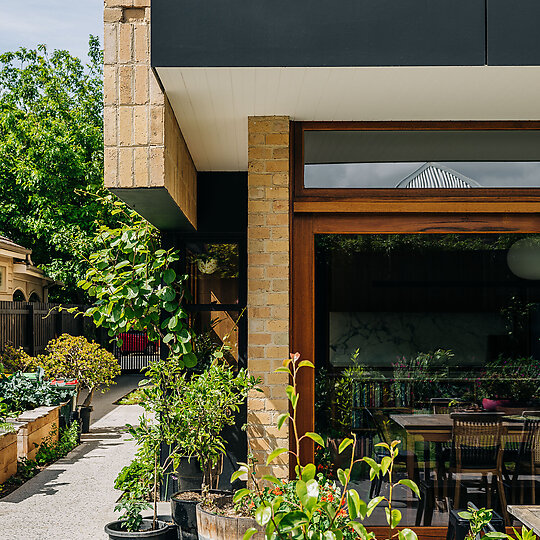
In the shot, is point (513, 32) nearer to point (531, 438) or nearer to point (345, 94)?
point (345, 94)

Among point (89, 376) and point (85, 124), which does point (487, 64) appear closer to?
point (89, 376)

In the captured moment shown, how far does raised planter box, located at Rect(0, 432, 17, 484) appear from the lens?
6938 millimetres

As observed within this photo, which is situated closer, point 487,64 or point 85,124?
point 487,64

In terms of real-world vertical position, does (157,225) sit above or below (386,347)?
above

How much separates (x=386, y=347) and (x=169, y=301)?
150cm

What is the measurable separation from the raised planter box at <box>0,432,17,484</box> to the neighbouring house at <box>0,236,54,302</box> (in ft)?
28.9

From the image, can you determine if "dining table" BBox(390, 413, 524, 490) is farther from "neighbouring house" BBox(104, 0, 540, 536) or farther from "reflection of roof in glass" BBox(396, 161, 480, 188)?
"reflection of roof in glass" BBox(396, 161, 480, 188)

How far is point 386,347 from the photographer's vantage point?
4.64 m

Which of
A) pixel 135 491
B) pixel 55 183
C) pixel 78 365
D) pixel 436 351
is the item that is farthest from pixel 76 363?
pixel 55 183

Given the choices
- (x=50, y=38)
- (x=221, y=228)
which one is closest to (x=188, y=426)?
(x=221, y=228)

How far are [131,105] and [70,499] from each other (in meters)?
4.55

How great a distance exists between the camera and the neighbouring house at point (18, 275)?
52.2 feet

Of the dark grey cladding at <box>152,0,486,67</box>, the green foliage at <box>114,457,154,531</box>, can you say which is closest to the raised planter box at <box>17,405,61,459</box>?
the green foliage at <box>114,457,154,531</box>

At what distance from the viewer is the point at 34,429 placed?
8.12m
